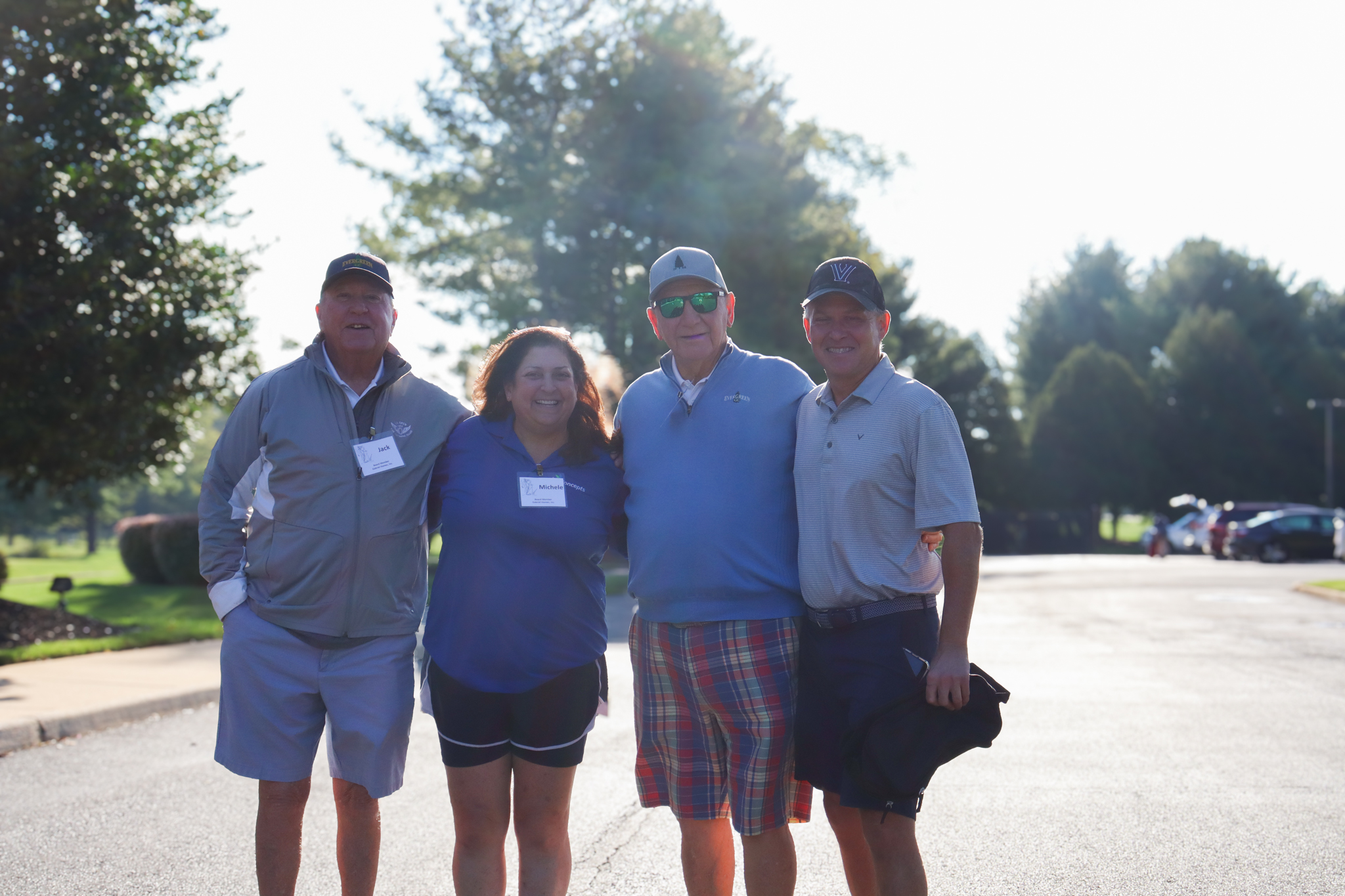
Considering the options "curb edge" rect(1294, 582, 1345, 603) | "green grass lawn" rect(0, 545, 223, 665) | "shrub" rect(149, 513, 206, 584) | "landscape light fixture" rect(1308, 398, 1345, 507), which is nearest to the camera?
"green grass lawn" rect(0, 545, 223, 665)

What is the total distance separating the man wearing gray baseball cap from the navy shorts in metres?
0.08

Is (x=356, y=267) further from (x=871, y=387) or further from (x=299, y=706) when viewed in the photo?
(x=871, y=387)

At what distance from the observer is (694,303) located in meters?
3.70

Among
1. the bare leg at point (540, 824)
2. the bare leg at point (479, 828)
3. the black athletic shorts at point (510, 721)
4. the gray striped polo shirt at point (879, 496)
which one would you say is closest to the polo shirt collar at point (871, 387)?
the gray striped polo shirt at point (879, 496)

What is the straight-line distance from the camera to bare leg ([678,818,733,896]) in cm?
349

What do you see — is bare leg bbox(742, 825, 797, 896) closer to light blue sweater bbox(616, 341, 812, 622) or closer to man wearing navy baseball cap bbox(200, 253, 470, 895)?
light blue sweater bbox(616, 341, 812, 622)

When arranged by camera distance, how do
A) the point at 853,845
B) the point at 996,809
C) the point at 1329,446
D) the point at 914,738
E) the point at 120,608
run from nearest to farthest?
1. the point at 914,738
2. the point at 853,845
3. the point at 996,809
4. the point at 120,608
5. the point at 1329,446

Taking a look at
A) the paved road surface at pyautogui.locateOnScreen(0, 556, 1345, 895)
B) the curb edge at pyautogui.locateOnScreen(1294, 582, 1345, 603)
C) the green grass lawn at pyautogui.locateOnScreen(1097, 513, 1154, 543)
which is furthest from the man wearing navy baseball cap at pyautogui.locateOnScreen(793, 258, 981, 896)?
the green grass lawn at pyautogui.locateOnScreen(1097, 513, 1154, 543)

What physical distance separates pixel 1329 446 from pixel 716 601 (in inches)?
2231

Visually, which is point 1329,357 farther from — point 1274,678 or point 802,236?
point 1274,678

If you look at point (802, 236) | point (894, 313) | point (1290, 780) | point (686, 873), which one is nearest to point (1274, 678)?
point (1290, 780)

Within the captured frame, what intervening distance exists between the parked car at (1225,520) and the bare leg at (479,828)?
36.0m

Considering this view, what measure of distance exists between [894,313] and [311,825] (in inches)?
1495

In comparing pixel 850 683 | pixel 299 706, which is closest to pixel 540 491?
pixel 299 706
